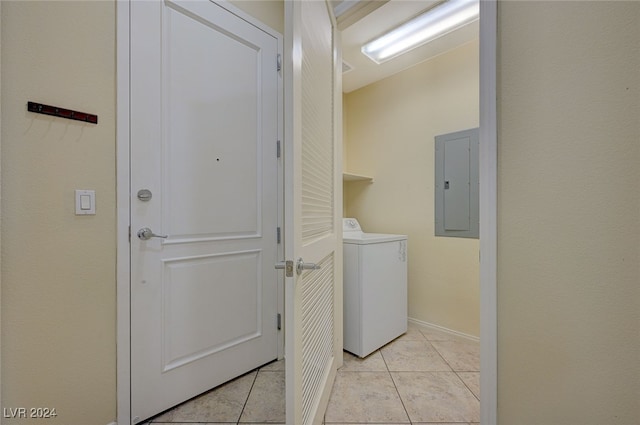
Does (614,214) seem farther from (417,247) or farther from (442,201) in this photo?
(417,247)

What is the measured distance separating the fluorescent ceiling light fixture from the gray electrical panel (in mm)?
745

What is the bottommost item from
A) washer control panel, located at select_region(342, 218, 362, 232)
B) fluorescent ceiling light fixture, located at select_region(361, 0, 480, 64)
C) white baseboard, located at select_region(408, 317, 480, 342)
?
white baseboard, located at select_region(408, 317, 480, 342)

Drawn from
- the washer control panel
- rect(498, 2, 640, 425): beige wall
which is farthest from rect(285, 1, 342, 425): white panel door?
rect(498, 2, 640, 425): beige wall

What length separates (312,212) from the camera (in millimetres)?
1178

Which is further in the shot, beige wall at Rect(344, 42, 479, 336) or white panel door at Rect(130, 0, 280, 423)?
beige wall at Rect(344, 42, 479, 336)

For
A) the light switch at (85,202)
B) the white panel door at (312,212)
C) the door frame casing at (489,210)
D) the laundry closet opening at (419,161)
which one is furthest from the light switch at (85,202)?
the laundry closet opening at (419,161)

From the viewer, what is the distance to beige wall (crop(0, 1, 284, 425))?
96 centimetres

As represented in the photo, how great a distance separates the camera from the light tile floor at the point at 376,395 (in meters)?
1.29

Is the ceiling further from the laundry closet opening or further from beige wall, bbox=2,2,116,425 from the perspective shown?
beige wall, bbox=2,2,116,425

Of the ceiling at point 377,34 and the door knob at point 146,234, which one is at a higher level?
the ceiling at point 377,34

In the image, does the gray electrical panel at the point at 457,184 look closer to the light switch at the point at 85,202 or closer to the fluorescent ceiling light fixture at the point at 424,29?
the fluorescent ceiling light fixture at the point at 424,29

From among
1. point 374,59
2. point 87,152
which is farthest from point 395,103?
point 87,152

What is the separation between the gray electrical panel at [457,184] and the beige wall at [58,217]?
2193mm

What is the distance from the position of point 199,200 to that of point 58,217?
56 cm
